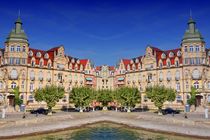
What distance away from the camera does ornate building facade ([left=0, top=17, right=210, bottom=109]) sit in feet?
259

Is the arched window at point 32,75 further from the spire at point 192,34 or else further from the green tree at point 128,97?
the spire at point 192,34

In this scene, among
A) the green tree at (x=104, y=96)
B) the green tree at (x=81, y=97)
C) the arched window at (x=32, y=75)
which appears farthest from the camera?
the green tree at (x=104, y=96)

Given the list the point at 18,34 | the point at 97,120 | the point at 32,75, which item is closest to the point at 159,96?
the point at 97,120

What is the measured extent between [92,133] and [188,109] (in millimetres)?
38734

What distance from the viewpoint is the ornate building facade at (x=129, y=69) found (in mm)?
79062

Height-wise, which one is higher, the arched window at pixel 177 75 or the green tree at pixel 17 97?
the arched window at pixel 177 75

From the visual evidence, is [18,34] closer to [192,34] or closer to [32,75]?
[32,75]

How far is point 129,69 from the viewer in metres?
105

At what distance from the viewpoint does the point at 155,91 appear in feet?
227

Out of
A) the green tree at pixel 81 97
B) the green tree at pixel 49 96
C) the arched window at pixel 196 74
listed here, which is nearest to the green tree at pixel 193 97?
the arched window at pixel 196 74

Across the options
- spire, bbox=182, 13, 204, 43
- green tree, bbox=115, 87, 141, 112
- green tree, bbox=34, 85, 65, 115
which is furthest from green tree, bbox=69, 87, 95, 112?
spire, bbox=182, 13, 204, 43

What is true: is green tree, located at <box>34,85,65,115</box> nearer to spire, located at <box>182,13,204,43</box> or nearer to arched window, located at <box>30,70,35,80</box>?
arched window, located at <box>30,70,35,80</box>

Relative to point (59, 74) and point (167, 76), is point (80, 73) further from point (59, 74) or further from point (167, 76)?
point (167, 76)

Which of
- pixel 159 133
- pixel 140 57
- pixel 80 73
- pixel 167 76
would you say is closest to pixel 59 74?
pixel 80 73
